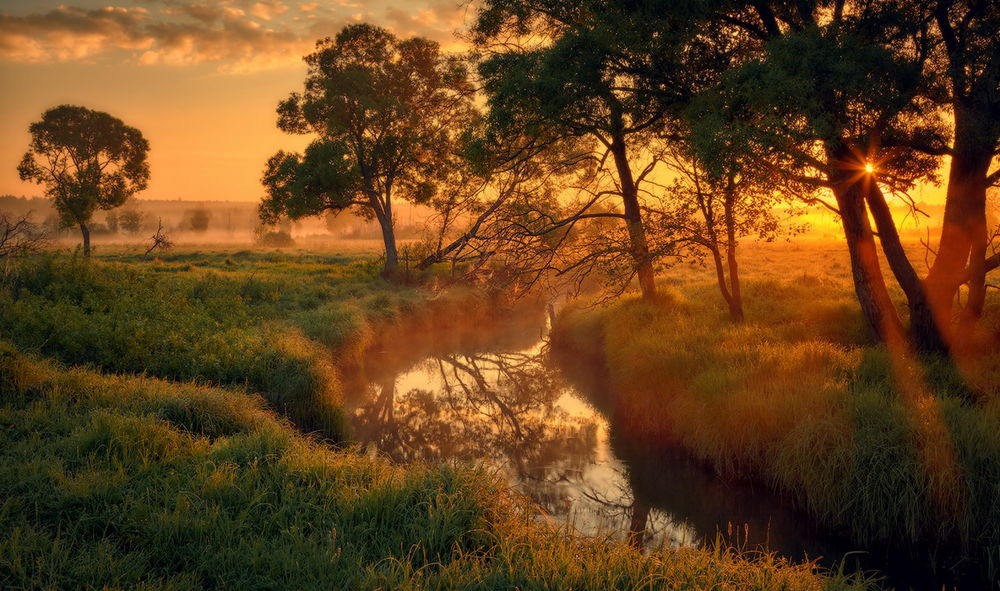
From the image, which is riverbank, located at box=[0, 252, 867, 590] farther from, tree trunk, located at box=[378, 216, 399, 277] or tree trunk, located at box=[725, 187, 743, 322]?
tree trunk, located at box=[378, 216, 399, 277]

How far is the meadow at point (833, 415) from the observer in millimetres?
7109

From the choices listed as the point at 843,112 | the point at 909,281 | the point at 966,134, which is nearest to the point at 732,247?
the point at 909,281

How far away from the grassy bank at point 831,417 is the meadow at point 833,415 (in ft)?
0.07

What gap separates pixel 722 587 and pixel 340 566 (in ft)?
10.7

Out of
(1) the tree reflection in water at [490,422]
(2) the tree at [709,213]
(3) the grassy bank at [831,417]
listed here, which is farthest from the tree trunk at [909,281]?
(1) the tree reflection in water at [490,422]

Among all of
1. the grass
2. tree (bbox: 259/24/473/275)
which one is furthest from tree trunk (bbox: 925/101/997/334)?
tree (bbox: 259/24/473/275)

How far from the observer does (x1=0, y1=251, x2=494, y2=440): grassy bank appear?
38.6ft

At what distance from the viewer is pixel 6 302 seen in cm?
1324

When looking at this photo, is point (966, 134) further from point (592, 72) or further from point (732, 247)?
point (592, 72)

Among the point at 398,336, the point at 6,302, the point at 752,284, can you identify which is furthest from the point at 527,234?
the point at 6,302

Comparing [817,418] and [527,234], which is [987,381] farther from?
[527,234]

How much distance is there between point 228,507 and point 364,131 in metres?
25.8

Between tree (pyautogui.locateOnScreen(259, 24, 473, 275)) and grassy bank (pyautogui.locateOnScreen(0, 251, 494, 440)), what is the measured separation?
666 cm

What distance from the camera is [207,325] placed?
14820 millimetres
